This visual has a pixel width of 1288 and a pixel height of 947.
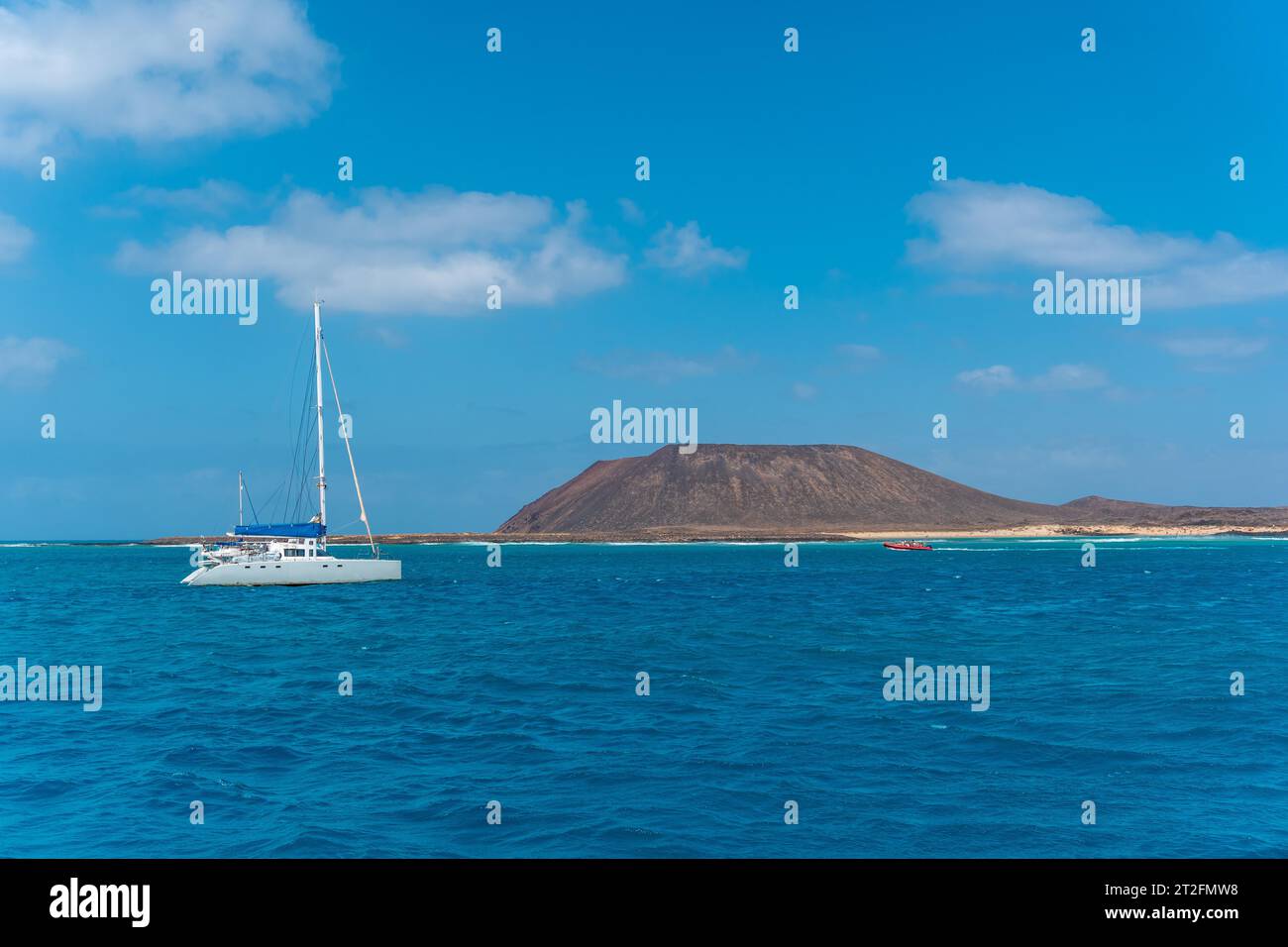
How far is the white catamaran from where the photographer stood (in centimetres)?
6919

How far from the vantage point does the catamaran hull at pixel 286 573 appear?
69.0 meters

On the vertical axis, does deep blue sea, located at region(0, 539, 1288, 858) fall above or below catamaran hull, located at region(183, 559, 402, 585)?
below

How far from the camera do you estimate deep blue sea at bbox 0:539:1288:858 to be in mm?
13789

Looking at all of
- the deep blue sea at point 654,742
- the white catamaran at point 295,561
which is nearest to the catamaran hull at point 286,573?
the white catamaran at point 295,561

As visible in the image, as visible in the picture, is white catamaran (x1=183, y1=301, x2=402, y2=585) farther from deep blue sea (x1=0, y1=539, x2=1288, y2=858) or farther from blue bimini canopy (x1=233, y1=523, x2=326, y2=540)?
deep blue sea (x1=0, y1=539, x2=1288, y2=858)

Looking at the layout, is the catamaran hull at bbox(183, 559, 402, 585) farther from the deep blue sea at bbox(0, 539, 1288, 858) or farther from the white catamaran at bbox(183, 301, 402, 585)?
the deep blue sea at bbox(0, 539, 1288, 858)

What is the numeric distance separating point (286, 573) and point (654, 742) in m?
56.3

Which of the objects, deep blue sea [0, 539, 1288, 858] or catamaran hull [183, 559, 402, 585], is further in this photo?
catamaran hull [183, 559, 402, 585]

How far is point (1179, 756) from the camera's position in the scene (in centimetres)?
1844

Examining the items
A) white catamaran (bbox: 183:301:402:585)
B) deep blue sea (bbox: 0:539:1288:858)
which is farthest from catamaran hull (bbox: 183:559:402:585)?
deep blue sea (bbox: 0:539:1288:858)

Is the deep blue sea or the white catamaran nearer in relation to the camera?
the deep blue sea

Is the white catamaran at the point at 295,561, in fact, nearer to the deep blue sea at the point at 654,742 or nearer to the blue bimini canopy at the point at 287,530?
the blue bimini canopy at the point at 287,530

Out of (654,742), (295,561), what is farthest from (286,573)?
(654,742)
